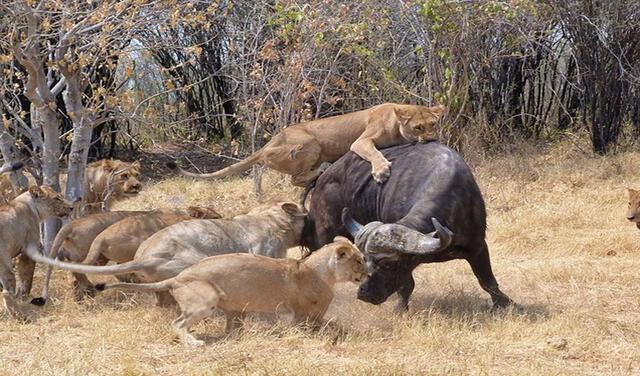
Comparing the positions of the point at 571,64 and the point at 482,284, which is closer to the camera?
the point at 482,284

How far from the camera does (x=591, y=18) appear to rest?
49.6 feet

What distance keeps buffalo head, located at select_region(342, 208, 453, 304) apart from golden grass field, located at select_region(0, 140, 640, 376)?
0.32 m

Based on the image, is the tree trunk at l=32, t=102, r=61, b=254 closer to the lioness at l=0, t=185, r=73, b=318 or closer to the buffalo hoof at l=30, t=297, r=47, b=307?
the lioness at l=0, t=185, r=73, b=318

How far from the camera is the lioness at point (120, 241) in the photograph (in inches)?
321

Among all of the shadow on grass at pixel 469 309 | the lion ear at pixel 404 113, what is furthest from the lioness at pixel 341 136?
the shadow on grass at pixel 469 309

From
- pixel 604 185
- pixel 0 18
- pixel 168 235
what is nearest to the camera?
pixel 168 235

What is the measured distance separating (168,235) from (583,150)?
33.2 feet

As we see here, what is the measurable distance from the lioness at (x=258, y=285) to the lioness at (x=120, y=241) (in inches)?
49.6

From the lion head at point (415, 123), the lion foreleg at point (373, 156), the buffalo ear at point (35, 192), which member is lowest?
the buffalo ear at point (35, 192)

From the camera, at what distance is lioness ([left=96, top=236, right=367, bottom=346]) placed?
22.1ft

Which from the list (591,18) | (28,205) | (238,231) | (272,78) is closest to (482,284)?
(238,231)

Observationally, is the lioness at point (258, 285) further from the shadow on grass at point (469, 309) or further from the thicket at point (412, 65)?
the thicket at point (412, 65)

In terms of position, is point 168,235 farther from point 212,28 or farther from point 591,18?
point 212,28

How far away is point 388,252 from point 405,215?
0.78 meters
